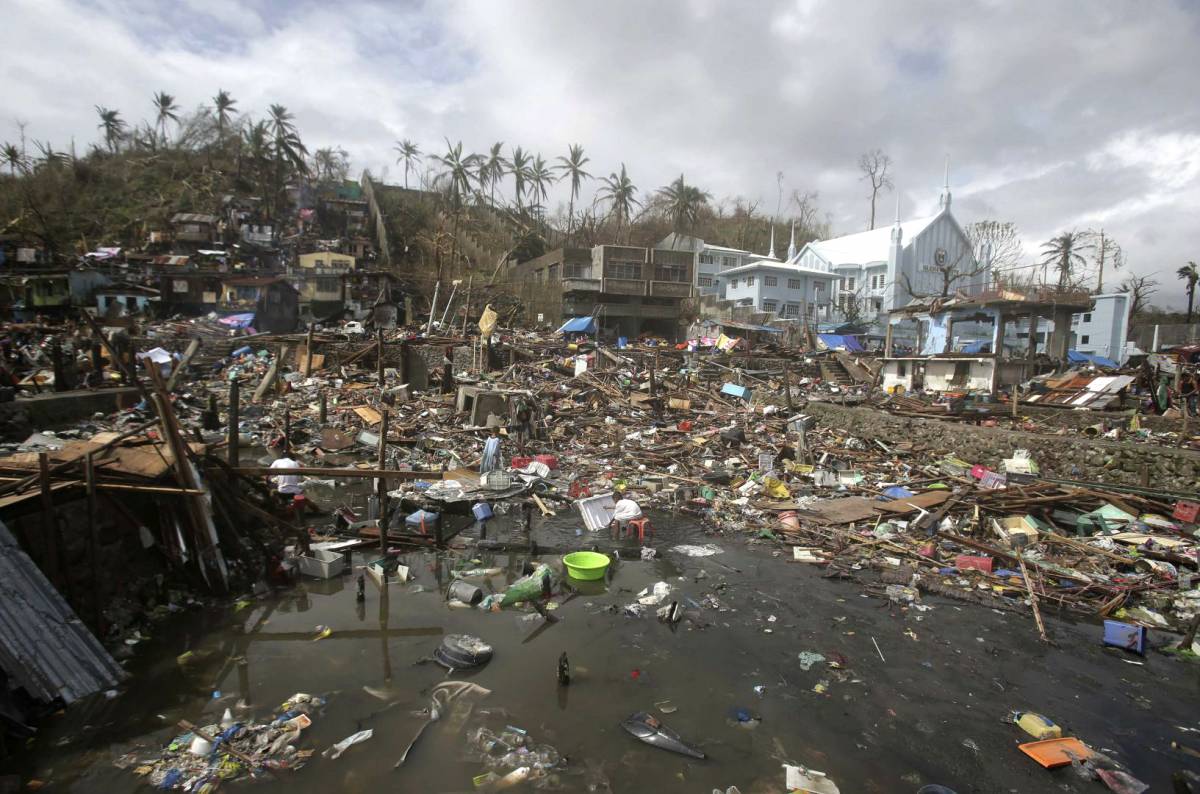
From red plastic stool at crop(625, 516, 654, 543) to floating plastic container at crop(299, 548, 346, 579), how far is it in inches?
171

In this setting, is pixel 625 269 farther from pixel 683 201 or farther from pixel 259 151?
pixel 259 151

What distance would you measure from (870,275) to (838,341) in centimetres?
1372

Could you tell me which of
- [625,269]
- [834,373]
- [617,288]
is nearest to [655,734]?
[834,373]

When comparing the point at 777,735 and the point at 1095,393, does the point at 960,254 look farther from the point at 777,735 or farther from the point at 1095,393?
the point at 777,735

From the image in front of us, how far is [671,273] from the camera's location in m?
36.8

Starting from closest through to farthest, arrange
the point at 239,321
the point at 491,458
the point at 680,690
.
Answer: the point at 680,690 < the point at 491,458 < the point at 239,321

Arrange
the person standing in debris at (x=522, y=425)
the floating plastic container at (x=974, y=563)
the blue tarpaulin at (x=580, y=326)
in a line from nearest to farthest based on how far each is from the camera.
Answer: the floating plastic container at (x=974, y=563) < the person standing in debris at (x=522, y=425) < the blue tarpaulin at (x=580, y=326)

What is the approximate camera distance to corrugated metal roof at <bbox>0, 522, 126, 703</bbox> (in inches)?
160

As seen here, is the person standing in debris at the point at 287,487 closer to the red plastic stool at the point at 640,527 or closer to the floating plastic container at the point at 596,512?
the floating plastic container at the point at 596,512

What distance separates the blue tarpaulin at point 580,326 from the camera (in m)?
31.6

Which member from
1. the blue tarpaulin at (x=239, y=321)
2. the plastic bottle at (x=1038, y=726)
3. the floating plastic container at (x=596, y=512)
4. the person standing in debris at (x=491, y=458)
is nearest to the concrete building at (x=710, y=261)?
the blue tarpaulin at (x=239, y=321)

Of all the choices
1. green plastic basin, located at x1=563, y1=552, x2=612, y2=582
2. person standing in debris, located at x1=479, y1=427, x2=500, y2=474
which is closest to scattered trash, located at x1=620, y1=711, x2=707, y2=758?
green plastic basin, located at x1=563, y1=552, x2=612, y2=582

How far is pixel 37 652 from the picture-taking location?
165 inches

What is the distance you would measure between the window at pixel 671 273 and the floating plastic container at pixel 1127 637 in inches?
1250
